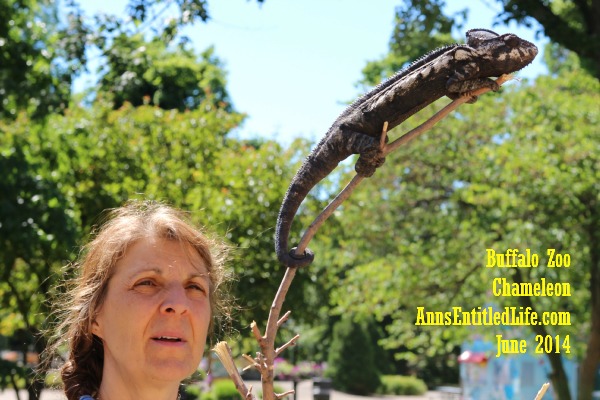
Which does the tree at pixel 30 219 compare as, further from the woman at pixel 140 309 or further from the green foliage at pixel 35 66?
the woman at pixel 140 309

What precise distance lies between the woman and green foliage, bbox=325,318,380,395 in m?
25.7

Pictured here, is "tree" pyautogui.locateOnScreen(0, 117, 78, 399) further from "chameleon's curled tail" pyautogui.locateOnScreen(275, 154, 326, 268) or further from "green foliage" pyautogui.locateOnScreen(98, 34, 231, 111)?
"green foliage" pyautogui.locateOnScreen(98, 34, 231, 111)

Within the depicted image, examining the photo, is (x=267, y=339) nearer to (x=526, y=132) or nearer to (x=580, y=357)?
(x=526, y=132)

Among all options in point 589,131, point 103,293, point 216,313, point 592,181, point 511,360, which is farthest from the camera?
point 511,360

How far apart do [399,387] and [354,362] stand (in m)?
1.84

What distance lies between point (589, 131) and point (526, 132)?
3.39 feet

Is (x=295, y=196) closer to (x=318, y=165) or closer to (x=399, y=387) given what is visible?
(x=318, y=165)

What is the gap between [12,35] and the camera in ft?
32.2

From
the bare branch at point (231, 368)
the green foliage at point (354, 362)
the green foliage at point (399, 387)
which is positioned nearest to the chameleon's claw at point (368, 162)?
the bare branch at point (231, 368)

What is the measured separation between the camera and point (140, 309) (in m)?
1.63

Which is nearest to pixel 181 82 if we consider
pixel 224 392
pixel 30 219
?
pixel 224 392

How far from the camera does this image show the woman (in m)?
1.62

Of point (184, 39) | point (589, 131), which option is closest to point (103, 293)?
point (184, 39)

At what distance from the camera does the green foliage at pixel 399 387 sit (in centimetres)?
2775
